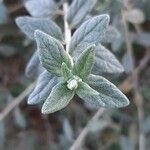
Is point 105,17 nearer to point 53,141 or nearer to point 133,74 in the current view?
point 133,74

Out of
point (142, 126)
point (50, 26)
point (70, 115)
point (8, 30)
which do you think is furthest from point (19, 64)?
point (50, 26)

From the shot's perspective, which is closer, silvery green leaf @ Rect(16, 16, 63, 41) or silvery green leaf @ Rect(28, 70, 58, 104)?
silvery green leaf @ Rect(28, 70, 58, 104)

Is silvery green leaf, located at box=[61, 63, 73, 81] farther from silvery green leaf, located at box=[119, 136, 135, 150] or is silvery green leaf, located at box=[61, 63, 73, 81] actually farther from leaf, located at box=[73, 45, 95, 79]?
silvery green leaf, located at box=[119, 136, 135, 150]

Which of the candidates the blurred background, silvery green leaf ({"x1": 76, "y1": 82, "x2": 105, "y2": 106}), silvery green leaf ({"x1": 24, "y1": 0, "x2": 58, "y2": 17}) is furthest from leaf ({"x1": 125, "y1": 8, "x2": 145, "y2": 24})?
silvery green leaf ({"x1": 76, "y1": 82, "x2": 105, "y2": 106})

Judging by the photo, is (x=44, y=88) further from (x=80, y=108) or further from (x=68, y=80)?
(x=80, y=108)

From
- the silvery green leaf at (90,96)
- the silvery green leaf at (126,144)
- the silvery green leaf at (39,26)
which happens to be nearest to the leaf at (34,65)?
the silvery green leaf at (39,26)

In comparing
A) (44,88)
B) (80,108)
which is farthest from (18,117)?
(44,88)
